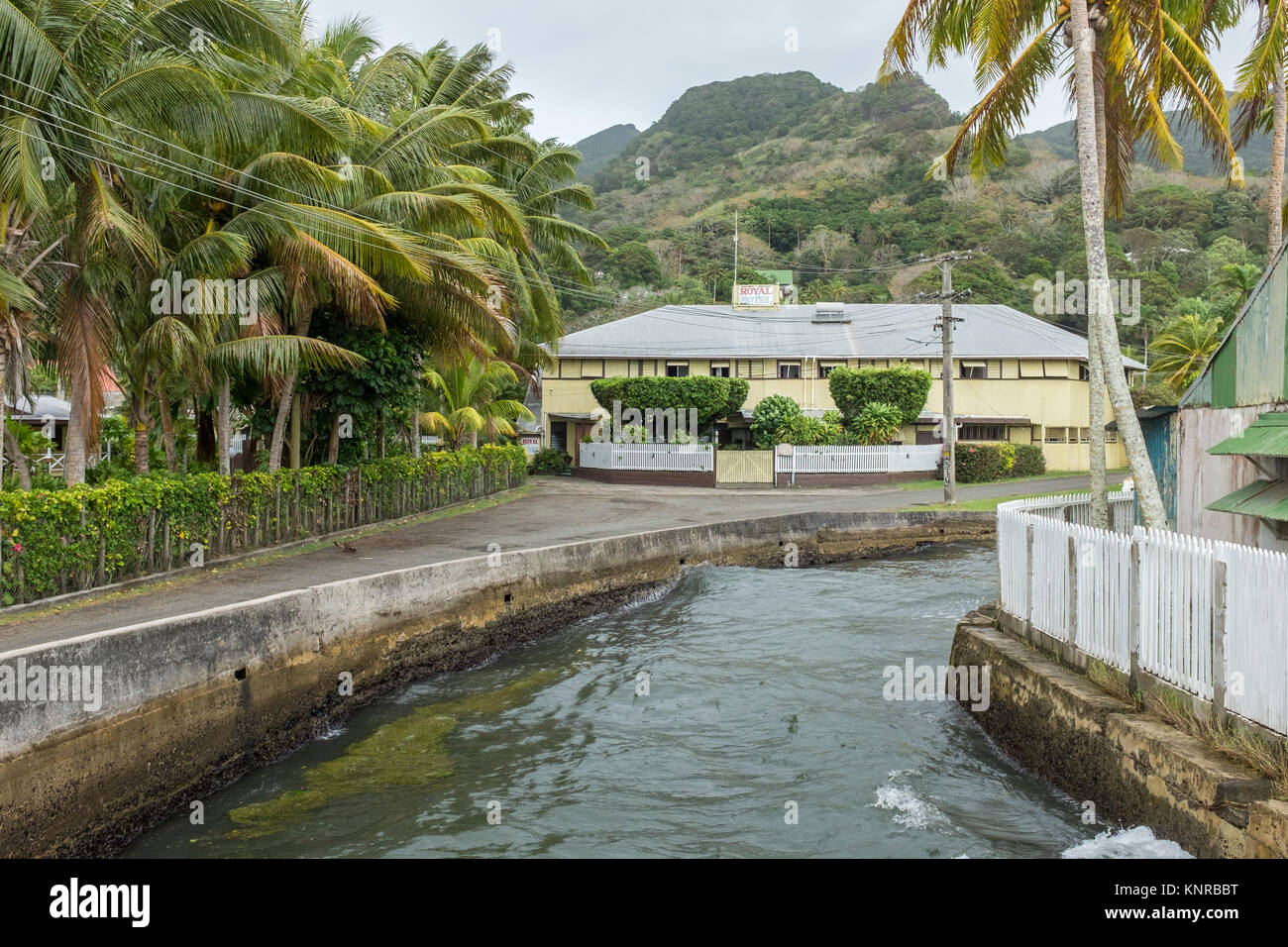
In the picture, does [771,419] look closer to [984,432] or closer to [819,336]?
[819,336]

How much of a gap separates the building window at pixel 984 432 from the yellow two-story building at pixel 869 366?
4 cm

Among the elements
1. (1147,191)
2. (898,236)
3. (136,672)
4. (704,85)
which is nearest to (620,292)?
(898,236)

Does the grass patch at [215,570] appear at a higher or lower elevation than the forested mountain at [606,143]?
lower

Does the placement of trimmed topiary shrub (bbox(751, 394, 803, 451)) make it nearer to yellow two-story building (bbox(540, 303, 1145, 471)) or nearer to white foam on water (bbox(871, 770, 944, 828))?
yellow two-story building (bbox(540, 303, 1145, 471))

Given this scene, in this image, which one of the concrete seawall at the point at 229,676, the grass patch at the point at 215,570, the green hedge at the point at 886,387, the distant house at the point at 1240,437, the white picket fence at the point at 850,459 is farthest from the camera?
the green hedge at the point at 886,387

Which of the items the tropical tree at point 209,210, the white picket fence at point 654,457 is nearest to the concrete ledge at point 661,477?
the white picket fence at point 654,457

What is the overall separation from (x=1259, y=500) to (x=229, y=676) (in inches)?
416

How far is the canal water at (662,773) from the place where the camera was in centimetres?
764

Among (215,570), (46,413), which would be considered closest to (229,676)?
(215,570)

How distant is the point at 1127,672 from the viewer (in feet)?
25.1

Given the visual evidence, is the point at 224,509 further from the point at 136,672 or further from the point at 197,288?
the point at 136,672

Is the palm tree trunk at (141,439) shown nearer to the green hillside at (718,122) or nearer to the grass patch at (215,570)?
the grass patch at (215,570)

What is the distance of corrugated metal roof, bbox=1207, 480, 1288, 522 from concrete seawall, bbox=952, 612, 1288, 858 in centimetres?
241

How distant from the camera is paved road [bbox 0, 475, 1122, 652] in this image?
35.1 ft
